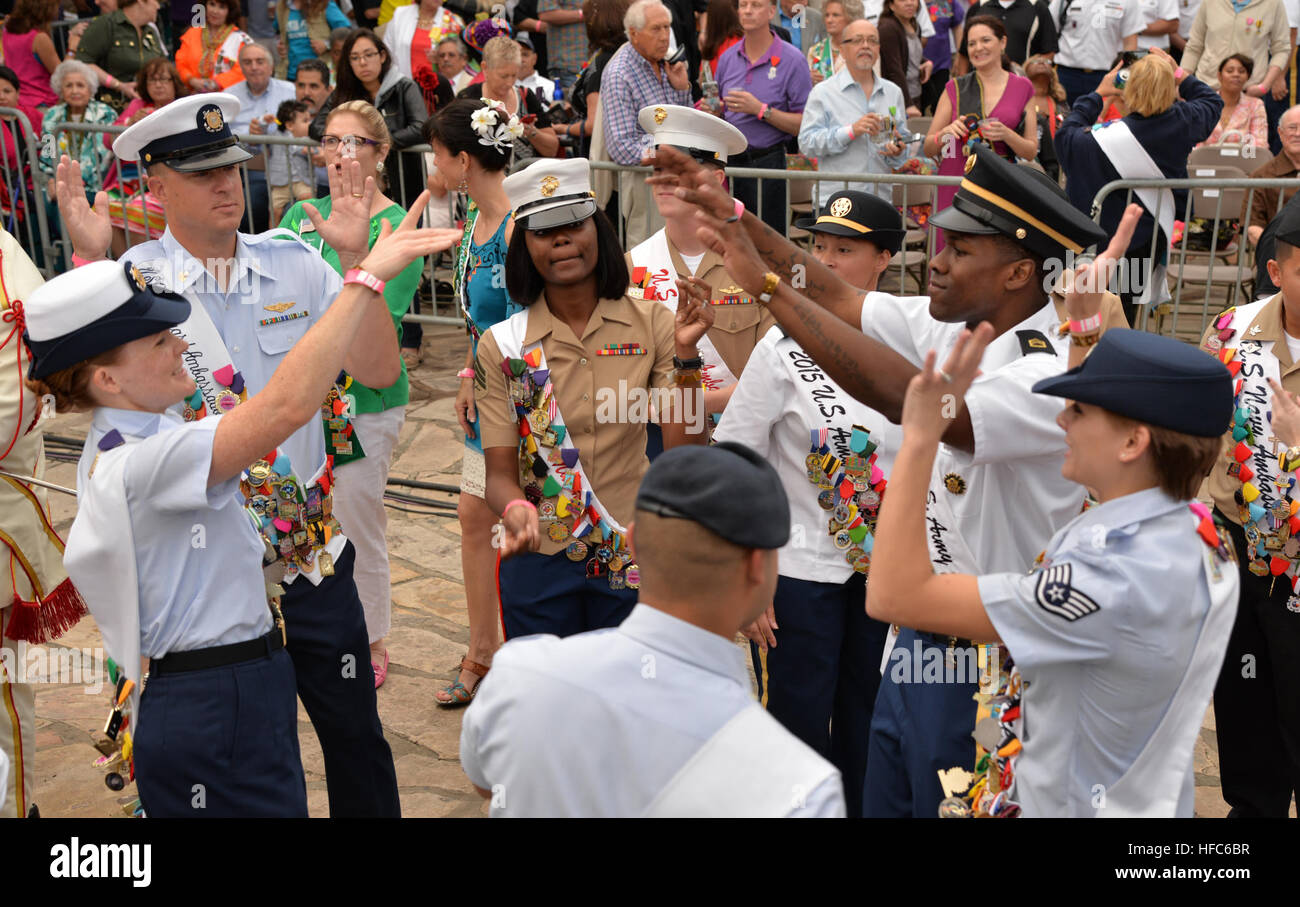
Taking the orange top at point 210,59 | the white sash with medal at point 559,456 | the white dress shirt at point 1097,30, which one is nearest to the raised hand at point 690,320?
the white sash with medal at point 559,456

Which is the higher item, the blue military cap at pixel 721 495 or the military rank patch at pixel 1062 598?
the blue military cap at pixel 721 495

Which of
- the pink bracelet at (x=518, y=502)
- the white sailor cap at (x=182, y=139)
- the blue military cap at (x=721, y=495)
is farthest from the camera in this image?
the white sailor cap at (x=182, y=139)

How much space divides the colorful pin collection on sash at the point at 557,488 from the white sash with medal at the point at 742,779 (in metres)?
2.01

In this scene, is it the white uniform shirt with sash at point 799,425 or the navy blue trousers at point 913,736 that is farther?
the white uniform shirt with sash at point 799,425

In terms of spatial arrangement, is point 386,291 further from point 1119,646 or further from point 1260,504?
point 1119,646

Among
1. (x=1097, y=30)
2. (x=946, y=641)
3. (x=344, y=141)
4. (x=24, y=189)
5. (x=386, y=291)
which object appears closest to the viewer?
(x=946, y=641)

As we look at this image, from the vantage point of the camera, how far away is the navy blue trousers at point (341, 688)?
4078 mm

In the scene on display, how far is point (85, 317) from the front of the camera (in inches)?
121

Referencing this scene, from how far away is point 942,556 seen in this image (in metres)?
3.41

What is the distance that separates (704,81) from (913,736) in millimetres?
6976

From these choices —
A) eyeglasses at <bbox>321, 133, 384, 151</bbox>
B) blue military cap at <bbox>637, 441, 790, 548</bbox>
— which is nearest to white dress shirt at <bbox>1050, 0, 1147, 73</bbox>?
eyeglasses at <bbox>321, 133, 384, 151</bbox>

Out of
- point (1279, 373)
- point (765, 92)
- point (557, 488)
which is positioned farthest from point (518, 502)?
point (765, 92)

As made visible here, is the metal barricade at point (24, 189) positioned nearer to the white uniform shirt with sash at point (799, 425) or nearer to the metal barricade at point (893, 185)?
the metal barricade at point (893, 185)

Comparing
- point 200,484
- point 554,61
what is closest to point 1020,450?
point 200,484
